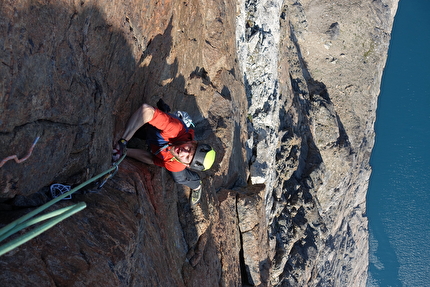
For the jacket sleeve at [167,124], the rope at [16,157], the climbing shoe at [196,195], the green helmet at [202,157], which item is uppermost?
the jacket sleeve at [167,124]

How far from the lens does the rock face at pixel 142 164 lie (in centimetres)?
382

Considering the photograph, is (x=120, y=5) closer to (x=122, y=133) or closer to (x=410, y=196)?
(x=122, y=133)

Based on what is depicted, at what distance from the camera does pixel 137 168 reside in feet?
21.2

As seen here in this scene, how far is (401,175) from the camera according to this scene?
34.0 m

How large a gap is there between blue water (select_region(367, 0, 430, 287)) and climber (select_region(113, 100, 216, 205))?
3298 centimetres

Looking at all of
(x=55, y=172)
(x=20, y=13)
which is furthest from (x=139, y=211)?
(x=20, y=13)

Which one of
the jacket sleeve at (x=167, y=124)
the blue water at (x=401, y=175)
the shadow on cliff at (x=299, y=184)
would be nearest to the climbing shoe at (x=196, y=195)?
the jacket sleeve at (x=167, y=124)

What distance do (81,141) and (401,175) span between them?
36.5m

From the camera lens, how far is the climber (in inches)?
232

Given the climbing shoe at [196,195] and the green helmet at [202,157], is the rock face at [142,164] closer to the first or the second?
the climbing shoe at [196,195]

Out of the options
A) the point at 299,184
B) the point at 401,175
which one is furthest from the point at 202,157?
the point at 401,175

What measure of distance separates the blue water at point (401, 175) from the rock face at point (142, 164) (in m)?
19.4

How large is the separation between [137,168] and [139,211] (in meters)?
1.15

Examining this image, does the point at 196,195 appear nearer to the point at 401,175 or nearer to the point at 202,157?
the point at 202,157
